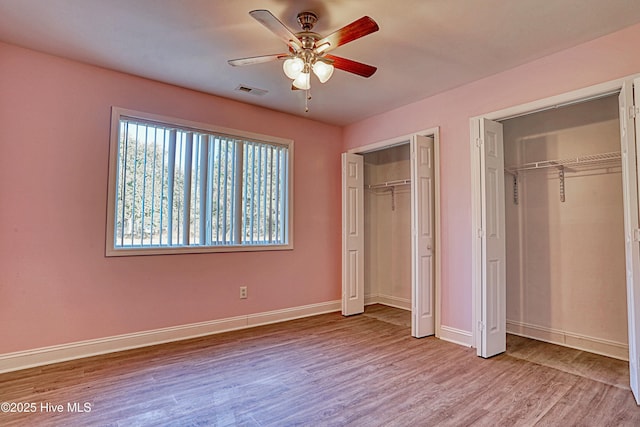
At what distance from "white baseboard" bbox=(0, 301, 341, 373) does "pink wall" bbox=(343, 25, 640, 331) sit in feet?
6.27

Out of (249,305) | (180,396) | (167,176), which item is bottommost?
(180,396)

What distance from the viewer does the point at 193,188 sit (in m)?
3.64

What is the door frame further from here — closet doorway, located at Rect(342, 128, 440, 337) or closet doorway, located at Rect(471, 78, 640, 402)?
closet doorway, located at Rect(342, 128, 440, 337)

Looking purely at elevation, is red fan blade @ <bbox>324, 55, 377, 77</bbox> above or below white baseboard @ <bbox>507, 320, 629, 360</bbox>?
above

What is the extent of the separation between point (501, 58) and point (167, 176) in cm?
329

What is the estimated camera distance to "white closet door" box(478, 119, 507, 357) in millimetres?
3107

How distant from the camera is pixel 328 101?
13.0 feet

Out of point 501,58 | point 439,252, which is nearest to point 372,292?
point 439,252

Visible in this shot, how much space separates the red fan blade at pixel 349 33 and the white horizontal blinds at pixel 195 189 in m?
1.96

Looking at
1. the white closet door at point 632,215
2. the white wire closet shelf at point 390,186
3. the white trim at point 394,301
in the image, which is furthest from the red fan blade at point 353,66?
the white trim at point 394,301

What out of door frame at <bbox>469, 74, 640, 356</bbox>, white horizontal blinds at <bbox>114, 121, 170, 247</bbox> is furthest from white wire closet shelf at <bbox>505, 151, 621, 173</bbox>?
white horizontal blinds at <bbox>114, 121, 170, 247</bbox>

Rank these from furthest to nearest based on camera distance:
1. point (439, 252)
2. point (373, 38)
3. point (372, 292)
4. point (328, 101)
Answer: point (372, 292) → point (328, 101) → point (439, 252) → point (373, 38)

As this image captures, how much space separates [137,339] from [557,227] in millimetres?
4331

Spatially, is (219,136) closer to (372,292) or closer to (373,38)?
(373,38)
